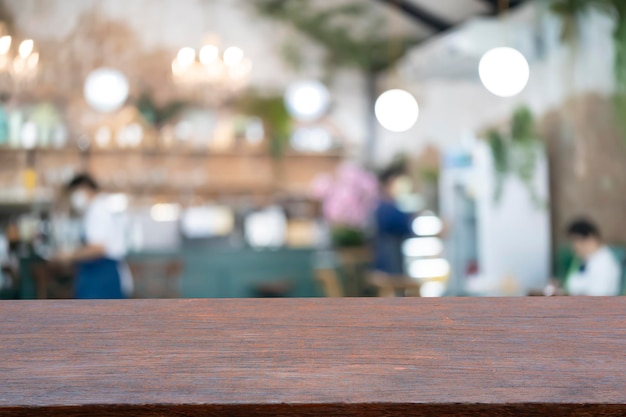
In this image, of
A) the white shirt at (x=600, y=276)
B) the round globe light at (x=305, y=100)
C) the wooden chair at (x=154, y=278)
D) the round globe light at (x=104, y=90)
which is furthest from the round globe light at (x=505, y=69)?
the round globe light at (x=104, y=90)

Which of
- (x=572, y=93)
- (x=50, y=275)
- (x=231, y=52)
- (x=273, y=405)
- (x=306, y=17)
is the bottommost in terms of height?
(x=50, y=275)

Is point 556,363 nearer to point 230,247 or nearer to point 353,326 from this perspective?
point 353,326

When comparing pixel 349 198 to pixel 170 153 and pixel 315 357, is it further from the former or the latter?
pixel 315 357

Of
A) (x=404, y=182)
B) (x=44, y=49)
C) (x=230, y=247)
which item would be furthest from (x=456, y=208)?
(x=44, y=49)

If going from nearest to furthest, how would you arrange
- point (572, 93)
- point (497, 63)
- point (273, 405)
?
1. point (273, 405)
2. point (497, 63)
3. point (572, 93)

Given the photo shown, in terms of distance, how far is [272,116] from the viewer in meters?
8.99

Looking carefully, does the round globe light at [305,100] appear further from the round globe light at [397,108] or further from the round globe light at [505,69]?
the round globe light at [505,69]

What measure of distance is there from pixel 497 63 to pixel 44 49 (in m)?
5.13

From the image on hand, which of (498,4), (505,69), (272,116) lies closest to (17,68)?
(505,69)

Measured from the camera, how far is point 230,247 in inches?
273

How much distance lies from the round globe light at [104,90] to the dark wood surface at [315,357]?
26.3ft

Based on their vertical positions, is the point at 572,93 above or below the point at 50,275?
above

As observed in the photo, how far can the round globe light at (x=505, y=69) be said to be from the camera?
18.8 ft

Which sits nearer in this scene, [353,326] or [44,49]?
[353,326]
